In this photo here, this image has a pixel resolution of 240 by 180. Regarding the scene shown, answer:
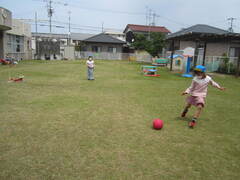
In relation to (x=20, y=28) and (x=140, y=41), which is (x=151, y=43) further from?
(x=20, y=28)

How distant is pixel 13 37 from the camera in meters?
26.3

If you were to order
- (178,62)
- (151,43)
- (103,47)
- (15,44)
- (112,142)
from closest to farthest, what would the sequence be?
(112,142), (178,62), (15,44), (151,43), (103,47)

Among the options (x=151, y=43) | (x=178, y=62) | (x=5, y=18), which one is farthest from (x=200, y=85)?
(x=151, y=43)

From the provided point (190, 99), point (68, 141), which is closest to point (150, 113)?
point (190, 99)

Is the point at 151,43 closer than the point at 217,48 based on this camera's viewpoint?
No

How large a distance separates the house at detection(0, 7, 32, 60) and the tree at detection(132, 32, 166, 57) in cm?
1770

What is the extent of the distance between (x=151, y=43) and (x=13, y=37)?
68.6 ft

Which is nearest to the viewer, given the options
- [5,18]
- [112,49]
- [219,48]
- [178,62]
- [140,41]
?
[5,18]

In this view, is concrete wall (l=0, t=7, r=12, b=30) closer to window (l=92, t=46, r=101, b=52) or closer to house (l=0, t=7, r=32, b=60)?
house (l=0, t=7, r=32, b=60)

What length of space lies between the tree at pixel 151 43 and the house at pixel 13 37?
1770 cm

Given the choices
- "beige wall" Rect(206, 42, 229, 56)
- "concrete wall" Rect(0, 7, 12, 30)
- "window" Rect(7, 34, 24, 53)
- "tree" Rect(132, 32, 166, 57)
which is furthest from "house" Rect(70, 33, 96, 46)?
"beige wall" Rect(206, 42, 229, 56)

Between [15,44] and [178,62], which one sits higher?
[15,44]

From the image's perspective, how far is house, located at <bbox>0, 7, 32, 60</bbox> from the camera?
64.7ft

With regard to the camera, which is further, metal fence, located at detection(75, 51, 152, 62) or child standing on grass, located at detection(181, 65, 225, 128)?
metal fence, located at detection(75, 51, 152, 62)
